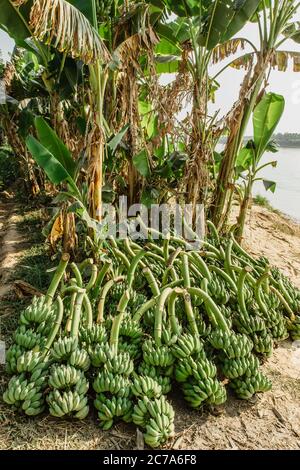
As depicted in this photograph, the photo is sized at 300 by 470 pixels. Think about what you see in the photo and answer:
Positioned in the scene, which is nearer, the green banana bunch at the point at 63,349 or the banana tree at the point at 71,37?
the green banana bunch at the point at 63,349

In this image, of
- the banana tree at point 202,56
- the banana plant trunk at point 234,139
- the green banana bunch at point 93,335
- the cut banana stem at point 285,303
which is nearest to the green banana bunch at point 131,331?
the green banana bunch at point 93,335

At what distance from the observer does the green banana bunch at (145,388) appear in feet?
7.18

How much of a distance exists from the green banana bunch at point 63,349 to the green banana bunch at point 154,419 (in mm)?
551

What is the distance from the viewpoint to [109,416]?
2.16 meters

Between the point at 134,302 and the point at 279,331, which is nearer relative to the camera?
the point at 134,302

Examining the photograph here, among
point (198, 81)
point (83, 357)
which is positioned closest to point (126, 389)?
point (83, 357)

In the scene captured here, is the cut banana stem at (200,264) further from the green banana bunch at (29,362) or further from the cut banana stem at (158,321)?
the green banana bunch at (29,362)

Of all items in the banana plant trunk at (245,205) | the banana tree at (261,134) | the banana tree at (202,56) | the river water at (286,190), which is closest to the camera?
the banana tree at (202,56)

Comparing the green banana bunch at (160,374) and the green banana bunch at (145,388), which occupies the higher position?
the green banana bunch at (145,388)

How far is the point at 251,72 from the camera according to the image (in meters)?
4.51

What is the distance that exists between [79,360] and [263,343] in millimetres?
1488

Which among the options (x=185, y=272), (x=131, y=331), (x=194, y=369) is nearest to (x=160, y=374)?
(x=194, y=369)

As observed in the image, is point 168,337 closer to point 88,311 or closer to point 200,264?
point 88,311

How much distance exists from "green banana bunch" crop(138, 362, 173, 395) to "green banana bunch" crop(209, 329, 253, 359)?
40 cm
